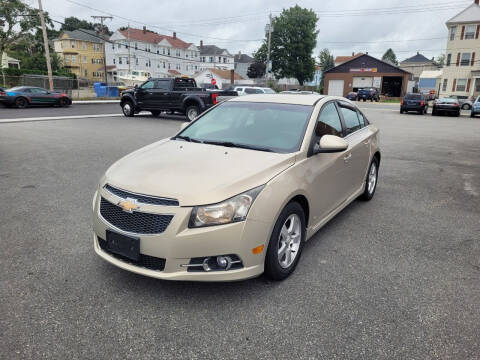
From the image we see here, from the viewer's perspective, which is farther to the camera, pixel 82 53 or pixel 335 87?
pixel 82 53

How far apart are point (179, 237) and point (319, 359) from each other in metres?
1.25

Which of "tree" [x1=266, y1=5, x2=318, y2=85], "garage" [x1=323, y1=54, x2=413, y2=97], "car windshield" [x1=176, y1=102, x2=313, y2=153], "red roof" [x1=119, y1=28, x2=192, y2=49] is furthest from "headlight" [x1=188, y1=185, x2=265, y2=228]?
"red roof" [x1=119, y1=28, x2=192, y2=49]

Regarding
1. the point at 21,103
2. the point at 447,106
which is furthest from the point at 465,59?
the point at 21,103

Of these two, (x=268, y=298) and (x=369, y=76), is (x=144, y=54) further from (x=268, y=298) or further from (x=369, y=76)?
(x=268, y=298)

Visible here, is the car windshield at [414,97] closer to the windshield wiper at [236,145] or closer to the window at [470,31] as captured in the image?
the window at [470,31]

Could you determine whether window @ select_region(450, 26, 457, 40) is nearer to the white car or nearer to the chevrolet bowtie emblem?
the white car

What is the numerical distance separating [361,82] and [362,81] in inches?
8.4

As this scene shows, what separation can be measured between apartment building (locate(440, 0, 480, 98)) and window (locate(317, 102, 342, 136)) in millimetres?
45851

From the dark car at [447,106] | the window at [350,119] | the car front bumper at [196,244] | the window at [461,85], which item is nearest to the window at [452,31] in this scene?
the window at [461,85]

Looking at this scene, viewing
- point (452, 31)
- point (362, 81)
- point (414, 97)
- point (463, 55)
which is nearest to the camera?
point (414, 97)

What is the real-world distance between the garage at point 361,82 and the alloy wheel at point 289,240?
198ft

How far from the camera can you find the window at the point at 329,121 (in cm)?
408

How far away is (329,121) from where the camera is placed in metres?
4.32

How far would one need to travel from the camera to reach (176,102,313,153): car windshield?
3775mm
